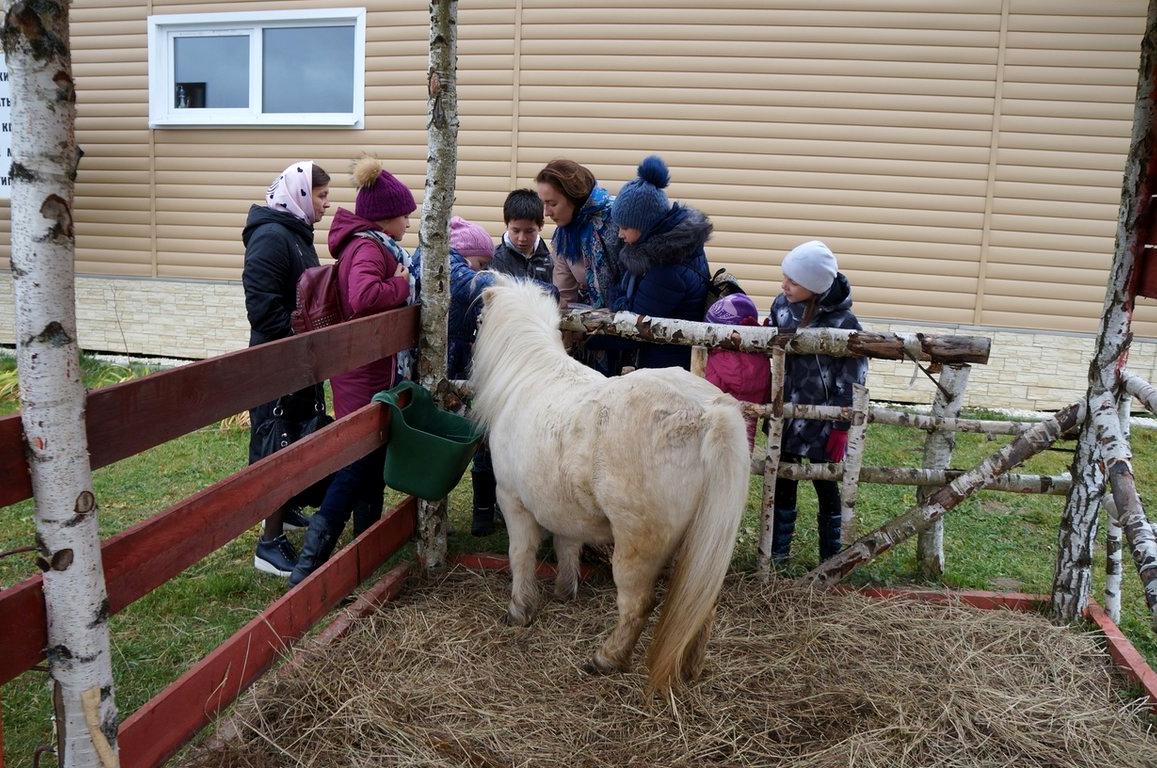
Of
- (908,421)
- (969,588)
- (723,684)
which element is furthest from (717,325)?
(969,588)

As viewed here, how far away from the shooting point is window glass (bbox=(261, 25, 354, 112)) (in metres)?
8.97

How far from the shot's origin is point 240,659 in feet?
9.55

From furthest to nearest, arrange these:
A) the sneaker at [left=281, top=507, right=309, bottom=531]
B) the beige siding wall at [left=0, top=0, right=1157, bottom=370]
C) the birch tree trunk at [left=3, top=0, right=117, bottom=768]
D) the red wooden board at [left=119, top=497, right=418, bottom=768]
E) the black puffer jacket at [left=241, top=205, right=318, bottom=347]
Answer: the beige siding wall at [left=0, top=0, right=1157, bottom=370] → the sneaker at [left=281, top=507, right=309, bottom=531] → the black puffer jacket at [left=241, top=205, right=318, bottom=347] → the red wooden board at [left=119, top=497, right=418, bottom=768] → the birch tree trunk at [left=3, top=0, right=117, bottom=768]

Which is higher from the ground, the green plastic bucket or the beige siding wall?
the beige siding wall

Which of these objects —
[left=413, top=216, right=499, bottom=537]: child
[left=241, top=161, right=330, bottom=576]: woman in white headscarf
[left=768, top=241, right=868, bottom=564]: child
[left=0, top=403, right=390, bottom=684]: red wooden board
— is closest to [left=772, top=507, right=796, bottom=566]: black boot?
[left=768, top=241, right=868, bottom=564]: child

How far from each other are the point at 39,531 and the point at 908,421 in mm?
3536

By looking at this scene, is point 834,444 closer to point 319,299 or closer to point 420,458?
point 420,458

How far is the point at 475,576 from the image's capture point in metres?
4.16

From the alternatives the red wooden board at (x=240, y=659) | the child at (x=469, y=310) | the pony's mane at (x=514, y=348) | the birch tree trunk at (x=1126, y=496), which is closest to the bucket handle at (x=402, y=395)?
the pony's mane at (x=514, y=348)

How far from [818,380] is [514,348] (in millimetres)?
1554

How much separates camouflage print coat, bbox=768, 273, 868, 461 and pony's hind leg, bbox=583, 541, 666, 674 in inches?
54.4

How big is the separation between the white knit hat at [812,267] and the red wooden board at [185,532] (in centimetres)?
214

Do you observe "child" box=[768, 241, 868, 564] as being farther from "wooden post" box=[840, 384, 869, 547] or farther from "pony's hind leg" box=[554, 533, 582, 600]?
"pony's hind leg" box=[554, 533, 582, 600]

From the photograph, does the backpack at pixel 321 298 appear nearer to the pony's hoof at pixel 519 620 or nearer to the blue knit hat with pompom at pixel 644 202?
the blue knit hat with pompom at pixel 644 202
